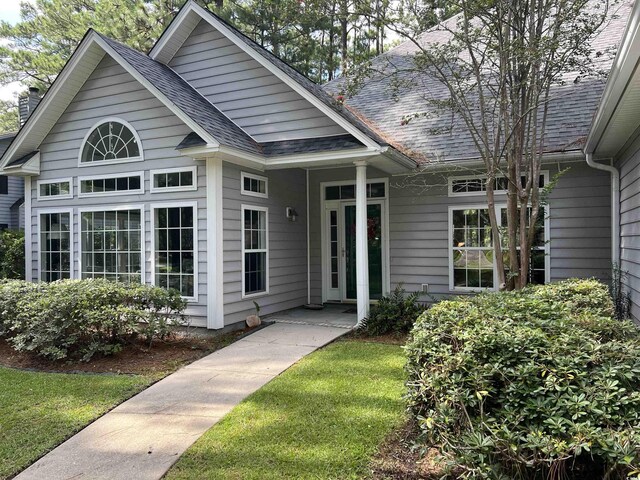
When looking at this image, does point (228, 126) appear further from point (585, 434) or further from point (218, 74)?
point (585, 434)

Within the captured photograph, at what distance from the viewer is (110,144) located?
8094mm

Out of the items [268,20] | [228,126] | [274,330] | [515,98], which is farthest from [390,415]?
[268,20]

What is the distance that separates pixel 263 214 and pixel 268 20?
1332cm

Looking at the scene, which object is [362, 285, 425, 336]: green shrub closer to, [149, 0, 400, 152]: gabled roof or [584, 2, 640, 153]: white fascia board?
[149, 0, 400, 152]: gabled roof

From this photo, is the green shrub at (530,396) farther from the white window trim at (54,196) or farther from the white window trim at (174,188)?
the white window trim at (54,196)

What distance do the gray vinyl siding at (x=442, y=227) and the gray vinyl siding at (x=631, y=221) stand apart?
0.80 m

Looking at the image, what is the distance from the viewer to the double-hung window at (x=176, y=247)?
7.29 metres

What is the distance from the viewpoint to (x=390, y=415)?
153 inches

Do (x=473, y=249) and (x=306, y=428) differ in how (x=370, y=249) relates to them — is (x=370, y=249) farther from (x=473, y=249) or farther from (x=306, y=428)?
(x=306, y=428)

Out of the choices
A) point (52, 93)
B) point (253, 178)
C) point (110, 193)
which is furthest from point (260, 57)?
point (52, 93)

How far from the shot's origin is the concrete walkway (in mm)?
3238

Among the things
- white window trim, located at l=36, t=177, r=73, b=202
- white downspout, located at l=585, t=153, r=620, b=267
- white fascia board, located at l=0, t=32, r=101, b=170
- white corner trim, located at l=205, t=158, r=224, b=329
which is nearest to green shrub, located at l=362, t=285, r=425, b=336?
white corner trim, located at l=205, t=158, r=224, b=329

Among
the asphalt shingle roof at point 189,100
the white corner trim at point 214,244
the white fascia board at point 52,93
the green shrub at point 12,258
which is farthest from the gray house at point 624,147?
the green shrub at point 12,258

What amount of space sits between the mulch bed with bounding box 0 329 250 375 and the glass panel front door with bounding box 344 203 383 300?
3.40 meters
